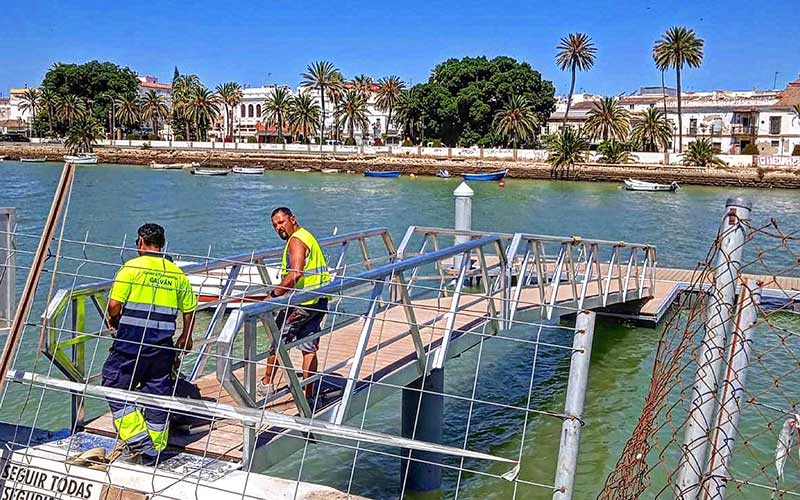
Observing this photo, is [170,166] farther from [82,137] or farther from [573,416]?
[573,416]

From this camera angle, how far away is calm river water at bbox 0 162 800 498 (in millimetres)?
10234

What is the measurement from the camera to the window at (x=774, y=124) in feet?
284

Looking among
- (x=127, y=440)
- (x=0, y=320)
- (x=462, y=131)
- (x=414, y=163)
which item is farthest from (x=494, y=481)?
(x=462, y=131)

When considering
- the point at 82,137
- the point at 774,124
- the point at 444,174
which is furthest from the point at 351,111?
the point at 774,124

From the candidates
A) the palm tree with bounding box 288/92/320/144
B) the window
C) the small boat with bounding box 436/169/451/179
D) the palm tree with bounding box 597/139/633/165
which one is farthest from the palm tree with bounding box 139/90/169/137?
the window

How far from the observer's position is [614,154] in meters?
81.4

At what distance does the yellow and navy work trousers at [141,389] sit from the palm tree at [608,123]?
85649 millimetres

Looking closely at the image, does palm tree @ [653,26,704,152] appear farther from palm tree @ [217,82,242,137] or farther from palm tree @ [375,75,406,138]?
palm tree @ [217,82,242,137]

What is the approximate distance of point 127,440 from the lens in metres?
5.66

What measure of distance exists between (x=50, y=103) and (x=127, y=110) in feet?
35.3

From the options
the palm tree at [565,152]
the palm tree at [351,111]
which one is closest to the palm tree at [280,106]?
the palm tree at [351,111]

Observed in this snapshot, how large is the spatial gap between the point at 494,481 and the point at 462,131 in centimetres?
8564

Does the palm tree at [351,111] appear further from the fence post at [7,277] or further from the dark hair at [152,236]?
the dark hair at [152,236]

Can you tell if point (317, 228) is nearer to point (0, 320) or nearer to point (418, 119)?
point (0, 320)
